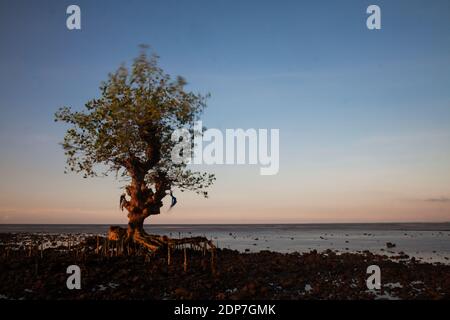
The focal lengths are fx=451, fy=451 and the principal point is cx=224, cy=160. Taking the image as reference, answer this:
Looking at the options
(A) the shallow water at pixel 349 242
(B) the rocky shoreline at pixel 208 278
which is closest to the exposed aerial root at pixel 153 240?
(B) the rocky shoreline at pixel 208 278

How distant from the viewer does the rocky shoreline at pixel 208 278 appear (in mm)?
24734

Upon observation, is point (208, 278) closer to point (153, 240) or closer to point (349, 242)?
point (153, 240)

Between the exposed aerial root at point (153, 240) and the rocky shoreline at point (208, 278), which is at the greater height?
the exposed aerial root at point (153, 240)

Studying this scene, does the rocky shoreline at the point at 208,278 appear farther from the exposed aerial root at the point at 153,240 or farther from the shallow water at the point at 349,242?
the shallow water at the point at 349,242

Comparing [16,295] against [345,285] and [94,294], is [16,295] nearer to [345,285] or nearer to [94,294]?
[94,294]

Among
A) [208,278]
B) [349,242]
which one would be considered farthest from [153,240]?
[349,242]

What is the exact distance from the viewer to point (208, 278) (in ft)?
93.4

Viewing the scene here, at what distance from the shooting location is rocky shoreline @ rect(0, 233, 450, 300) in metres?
24.7

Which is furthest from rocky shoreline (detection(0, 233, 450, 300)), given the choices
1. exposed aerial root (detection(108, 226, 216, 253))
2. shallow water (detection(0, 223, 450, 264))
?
shallow water (detection(0, 223, 450, 264))

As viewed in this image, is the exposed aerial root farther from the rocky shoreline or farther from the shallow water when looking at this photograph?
the shallow water
